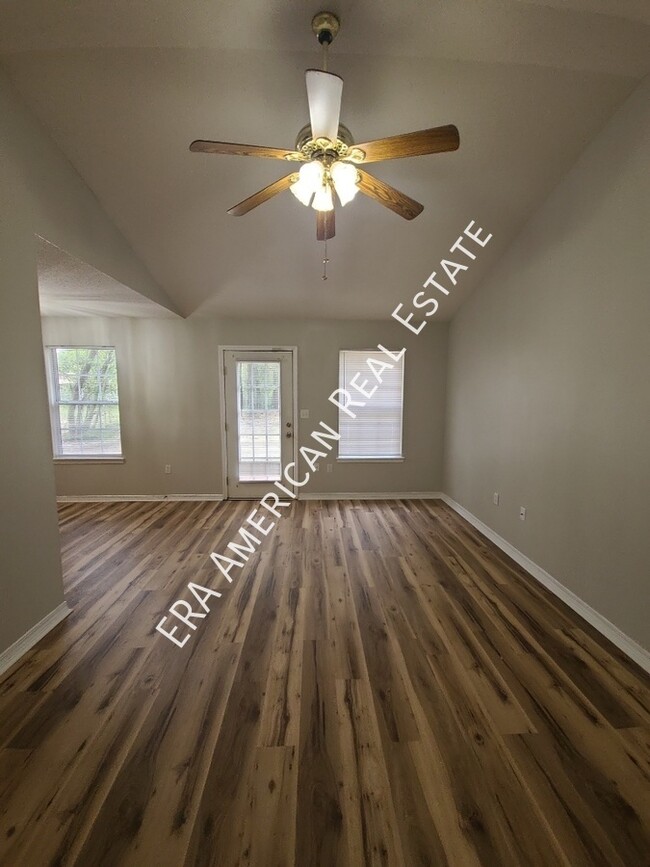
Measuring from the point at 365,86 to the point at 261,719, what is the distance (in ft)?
10.5

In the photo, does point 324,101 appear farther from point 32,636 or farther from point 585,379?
point 32,636

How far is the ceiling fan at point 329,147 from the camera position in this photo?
1.42m

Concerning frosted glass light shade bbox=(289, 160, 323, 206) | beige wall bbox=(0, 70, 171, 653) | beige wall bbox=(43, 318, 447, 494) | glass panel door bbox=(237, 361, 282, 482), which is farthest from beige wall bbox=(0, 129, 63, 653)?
glass panel door bbox=(237, 361, 282, 482)

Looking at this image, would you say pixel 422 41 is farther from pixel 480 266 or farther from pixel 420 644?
pixel 420 644

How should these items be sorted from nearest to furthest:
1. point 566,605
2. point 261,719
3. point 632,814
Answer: point 632,814
point 261,719
point 566,605

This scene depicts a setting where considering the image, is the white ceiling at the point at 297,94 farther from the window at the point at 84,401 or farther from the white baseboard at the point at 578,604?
the white baseboard at the point at 578,604

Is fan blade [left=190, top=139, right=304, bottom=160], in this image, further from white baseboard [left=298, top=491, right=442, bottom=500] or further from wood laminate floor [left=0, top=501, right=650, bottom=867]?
white baseboard [left=298, top=491, right=442, bottom=500]

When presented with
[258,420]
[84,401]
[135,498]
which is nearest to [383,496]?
[258,420]

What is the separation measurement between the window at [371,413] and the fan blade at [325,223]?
238 cm

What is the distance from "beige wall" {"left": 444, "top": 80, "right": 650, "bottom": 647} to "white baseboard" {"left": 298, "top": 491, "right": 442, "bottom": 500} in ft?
4.56

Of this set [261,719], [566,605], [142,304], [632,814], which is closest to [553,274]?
[566,605]

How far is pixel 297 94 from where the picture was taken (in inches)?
75.7

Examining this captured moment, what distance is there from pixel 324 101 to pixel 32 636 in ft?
10.1

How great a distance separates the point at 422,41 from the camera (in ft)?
5.38
